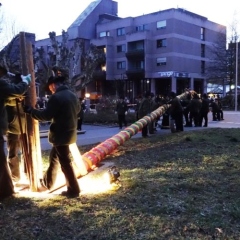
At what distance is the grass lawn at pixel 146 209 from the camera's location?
3887 mm

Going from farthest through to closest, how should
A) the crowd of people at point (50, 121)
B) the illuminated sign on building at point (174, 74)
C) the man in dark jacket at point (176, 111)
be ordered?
the illuminated sign on building at point (174, 74)
the man in dark jacket at point (176, 111)
the crowd of people at point (50, 121)

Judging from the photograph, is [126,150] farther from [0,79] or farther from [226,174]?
[0,79]

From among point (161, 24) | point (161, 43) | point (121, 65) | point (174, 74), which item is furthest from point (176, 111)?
point (121, 65)

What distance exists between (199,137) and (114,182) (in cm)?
645

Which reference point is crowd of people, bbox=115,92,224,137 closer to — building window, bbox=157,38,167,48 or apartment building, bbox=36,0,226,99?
apartment building, bbox=36,0,226,99

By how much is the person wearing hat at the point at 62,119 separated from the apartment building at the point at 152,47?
4765cm

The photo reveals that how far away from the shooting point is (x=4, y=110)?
497 cm

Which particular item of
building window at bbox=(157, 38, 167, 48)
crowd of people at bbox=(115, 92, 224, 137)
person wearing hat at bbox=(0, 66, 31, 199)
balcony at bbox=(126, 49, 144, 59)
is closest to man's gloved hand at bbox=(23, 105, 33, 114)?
person wearing hat at bbox=(0, 66, 31, 199)

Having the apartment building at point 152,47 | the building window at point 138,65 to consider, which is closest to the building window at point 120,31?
the apartment building at point 152,47

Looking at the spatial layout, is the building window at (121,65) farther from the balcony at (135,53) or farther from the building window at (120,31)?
the building window at (120,31)

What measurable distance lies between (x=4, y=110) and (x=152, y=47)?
166 feet

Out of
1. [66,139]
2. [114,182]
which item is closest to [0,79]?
[66,139]

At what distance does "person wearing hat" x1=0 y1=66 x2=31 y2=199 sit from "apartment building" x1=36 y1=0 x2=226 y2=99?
157 ft

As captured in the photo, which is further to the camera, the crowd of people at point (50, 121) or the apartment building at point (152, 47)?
the apartment building at point (152, 47)
